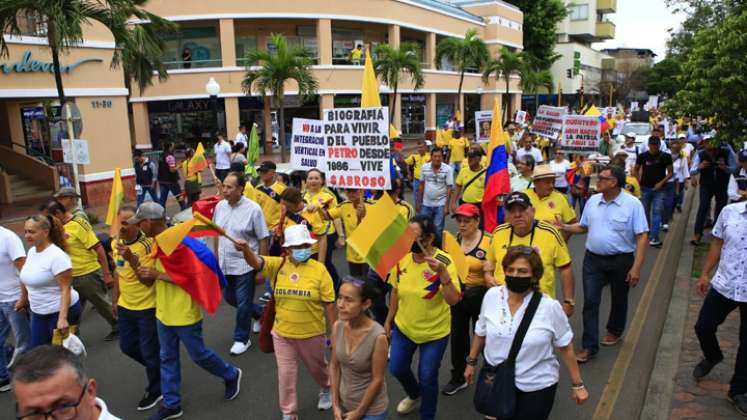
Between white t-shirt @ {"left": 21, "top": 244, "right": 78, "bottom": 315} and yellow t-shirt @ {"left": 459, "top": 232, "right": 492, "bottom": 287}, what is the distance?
335cm

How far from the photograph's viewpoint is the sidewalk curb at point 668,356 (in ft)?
15.7

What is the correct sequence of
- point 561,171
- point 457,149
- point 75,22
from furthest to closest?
point 457,149, point 75,22, point 561,171

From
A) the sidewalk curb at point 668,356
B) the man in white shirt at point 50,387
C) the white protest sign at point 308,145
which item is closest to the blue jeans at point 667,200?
the sidewalk curb at point 668,356

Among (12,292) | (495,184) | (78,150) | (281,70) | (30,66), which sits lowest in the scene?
(12,292)

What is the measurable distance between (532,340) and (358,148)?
3506 mm

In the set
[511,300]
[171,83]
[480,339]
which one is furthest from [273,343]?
[171,83]

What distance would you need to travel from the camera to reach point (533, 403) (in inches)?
131

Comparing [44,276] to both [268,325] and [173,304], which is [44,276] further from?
[268,325]

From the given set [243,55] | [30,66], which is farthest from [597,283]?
[243,55]

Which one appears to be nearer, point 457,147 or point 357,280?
point 357,280

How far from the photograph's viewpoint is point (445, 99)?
140 feet

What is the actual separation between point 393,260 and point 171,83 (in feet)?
96.3

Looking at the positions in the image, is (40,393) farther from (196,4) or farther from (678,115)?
(196,4)

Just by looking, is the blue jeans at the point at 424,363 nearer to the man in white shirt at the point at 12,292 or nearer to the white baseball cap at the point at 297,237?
the white baseball cap at the point at 297,237
